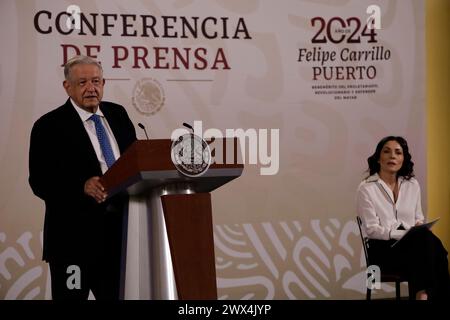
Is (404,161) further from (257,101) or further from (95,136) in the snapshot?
(95,136)

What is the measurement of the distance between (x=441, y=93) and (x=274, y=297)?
2.21 meters

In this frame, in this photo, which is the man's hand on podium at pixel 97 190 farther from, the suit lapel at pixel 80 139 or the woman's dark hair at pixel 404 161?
the woman's dark hair at pixel 404 161

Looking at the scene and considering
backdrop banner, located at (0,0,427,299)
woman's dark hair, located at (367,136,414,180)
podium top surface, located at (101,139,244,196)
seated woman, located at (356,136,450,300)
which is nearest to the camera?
podium top surface, located at (101,139,244,196)

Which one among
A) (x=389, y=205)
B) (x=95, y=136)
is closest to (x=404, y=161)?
(x=389, y=205)

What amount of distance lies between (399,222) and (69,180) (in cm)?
235

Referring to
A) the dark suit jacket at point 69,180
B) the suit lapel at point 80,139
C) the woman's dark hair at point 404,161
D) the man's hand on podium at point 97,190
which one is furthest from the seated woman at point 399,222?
the man's hand on podium at point 97,190

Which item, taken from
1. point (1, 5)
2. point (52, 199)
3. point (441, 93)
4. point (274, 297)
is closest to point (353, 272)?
point (274, 297)

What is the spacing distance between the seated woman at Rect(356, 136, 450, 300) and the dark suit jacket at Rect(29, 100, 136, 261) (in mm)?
1795

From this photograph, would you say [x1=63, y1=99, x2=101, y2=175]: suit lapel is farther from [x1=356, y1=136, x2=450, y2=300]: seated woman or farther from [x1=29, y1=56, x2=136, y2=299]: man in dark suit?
[x1=356, y1=136, x2=450, y2=300]: seated woman

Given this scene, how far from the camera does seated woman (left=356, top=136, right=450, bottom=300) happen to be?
3807mm

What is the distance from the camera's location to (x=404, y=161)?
15.7 feet

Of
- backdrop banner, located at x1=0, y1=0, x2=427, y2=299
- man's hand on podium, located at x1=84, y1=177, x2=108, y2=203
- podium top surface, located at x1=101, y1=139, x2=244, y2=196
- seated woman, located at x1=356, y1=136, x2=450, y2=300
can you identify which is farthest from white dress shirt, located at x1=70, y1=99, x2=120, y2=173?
seated woman, located at x1=356, y1=136, x2=450, y2=300

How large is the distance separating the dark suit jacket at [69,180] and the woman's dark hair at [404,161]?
1.98 meters

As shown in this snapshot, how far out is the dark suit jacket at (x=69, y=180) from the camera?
12.6 feet
